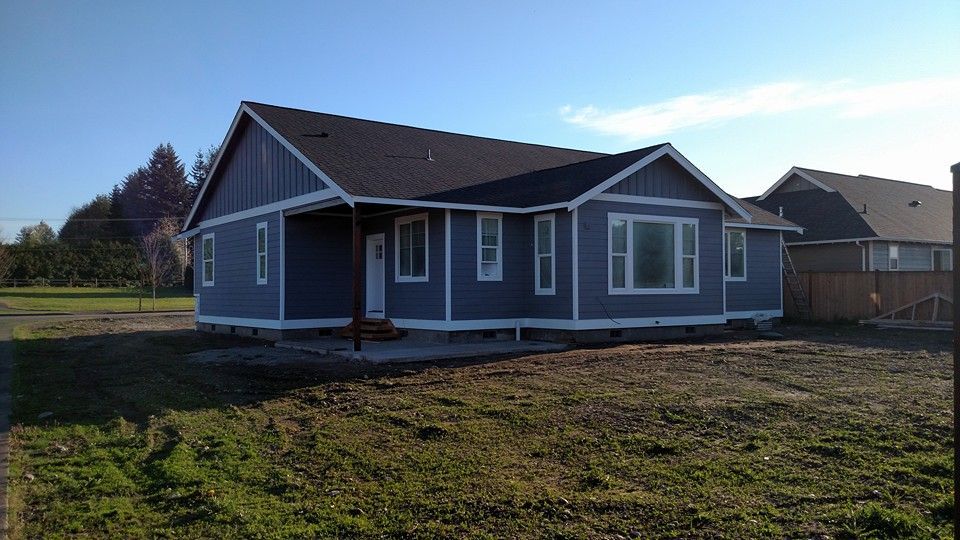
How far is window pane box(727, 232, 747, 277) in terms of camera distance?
2034cm

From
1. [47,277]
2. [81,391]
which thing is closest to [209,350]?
[81,391]

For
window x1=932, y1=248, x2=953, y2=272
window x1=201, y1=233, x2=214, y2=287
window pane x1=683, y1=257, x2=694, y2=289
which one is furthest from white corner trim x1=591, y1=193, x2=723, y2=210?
window x1=932, y1=248, x2=953, y2=272

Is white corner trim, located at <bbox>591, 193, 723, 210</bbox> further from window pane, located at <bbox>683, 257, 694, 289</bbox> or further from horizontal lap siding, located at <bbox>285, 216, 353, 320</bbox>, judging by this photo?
horizontal lap siding, located at <bbox>285, 216, 353, 320</bbox>

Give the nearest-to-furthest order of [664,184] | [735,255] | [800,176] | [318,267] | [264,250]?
[664,184], [318,267], [264,250], [735,255], [800,176]

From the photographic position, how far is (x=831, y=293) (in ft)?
74.5

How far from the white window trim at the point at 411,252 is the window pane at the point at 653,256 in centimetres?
445

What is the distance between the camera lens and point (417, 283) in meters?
16.4

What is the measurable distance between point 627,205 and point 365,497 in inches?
468

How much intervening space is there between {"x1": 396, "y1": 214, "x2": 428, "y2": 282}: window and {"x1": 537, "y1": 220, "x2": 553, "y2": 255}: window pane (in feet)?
7.96

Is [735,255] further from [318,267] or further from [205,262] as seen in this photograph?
[205,262]

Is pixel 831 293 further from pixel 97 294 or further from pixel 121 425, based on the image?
pixel 97 294

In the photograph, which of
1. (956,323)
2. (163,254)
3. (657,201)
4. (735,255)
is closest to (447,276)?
(657,201)

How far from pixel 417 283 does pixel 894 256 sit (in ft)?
62.6

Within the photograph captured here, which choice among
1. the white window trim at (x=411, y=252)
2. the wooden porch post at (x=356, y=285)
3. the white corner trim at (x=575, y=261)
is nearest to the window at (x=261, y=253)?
the white window trim at (x=411, y=252)
